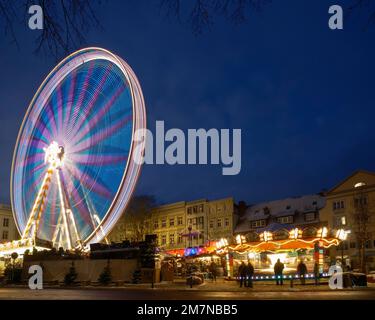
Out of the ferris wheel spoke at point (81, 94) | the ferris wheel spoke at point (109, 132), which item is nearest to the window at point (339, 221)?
the ferris wheel spoke at point (109, 132)

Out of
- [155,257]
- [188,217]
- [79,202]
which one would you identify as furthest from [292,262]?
[188,217]

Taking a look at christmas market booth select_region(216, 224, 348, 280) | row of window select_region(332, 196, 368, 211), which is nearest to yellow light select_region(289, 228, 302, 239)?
christmas market booth select_region(216, 224, 348, 280)

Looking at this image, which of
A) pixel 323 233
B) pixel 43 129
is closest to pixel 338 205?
pixel 323 233

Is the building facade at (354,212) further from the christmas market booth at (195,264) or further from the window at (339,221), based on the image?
the christmas market booth at (195,264)

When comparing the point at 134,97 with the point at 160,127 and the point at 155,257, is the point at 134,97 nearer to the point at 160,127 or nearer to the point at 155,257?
the point at 160,127

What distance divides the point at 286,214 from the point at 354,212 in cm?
1141

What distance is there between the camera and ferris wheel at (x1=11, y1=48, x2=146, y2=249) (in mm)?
30844

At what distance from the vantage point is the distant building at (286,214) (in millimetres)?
62388

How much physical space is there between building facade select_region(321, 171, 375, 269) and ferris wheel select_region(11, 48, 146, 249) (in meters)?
27.3

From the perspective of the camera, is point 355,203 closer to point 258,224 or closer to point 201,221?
point 258,224
